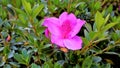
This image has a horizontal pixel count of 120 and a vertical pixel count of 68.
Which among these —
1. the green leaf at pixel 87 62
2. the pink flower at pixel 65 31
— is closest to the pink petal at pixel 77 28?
the pink flower at pixel 65 31

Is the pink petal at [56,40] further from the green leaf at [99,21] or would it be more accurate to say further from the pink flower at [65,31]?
the green leaf at [99,21]

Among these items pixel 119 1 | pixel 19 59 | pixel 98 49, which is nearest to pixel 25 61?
pixel 19 59

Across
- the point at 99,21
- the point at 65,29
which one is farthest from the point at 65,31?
the point at 99,21

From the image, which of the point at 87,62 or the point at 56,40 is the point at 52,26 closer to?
the point at 56,40

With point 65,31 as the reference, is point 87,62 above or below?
below

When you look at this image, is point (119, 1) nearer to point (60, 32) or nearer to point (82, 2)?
point (82, 2)

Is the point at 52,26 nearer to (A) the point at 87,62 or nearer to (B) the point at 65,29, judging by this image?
(B) the point at 65,29

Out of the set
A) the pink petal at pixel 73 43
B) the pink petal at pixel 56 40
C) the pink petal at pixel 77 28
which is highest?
the pink petal at pixel 77 28

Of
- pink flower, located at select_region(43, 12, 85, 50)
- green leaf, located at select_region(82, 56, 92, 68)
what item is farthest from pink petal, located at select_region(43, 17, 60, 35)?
green leaf, located at select_region(82, 56, 92, 68)
